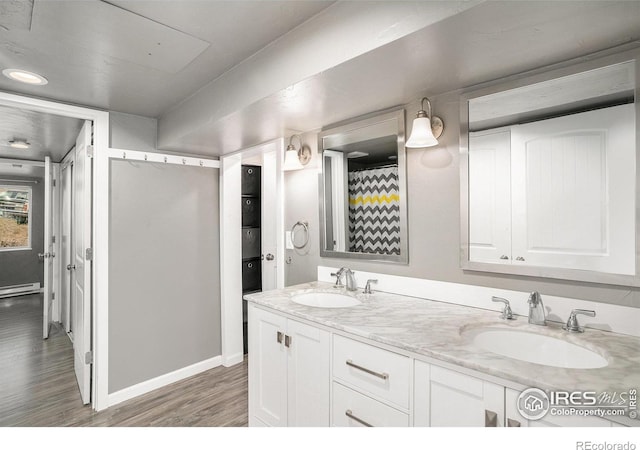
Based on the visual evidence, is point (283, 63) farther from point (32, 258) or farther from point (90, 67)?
point (32, 258)

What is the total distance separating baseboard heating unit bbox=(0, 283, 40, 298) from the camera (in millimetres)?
5641

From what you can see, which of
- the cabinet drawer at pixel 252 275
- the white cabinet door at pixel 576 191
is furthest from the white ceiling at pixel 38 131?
the white cabinet door at pixel 576 191

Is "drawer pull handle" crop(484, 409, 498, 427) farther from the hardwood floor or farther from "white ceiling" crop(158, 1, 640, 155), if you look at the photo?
the hardwood floor

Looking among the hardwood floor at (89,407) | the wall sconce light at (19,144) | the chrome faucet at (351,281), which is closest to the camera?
the chrome faucet at (351,281)

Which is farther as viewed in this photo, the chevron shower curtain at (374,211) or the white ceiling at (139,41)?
the chevron shower curtain at (374,211)

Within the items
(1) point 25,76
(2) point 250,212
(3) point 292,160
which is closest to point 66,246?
(2) point 250,212

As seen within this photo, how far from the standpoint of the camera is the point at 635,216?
1.19m

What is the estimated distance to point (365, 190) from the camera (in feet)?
6.91

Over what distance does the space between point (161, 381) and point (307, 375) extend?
5.82 ft

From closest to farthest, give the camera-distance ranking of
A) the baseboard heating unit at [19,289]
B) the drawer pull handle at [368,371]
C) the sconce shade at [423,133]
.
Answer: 1. the drawer pull handle at [368,371]
2. the sconce shade at [423,133]
3. the baseboard heating unit at [19,289]

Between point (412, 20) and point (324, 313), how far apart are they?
123 cm

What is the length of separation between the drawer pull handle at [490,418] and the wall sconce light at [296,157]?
178cm

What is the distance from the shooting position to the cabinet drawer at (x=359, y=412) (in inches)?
49.2

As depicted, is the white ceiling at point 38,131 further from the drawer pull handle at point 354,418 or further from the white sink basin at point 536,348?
the white sink basin at point 536,348
